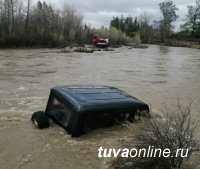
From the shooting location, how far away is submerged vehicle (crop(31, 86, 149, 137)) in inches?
267

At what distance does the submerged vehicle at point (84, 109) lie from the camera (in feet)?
22.3

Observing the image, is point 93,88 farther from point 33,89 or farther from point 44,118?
point 33,89

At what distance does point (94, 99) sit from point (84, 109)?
0.63 m

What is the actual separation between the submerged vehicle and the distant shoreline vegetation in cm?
3328

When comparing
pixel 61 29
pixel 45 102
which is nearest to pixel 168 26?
pixel 61 29

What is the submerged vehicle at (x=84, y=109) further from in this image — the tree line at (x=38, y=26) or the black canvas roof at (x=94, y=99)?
the tree line at (x=38, y=26)

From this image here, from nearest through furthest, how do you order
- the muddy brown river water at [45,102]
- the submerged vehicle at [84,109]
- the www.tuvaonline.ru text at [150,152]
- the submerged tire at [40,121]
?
the www.tuvaonline.ru text at [150,152] < the muddy brown river water at [45,102] < the submerged vehicle at [84,109] < the submerged tire at [40,121]

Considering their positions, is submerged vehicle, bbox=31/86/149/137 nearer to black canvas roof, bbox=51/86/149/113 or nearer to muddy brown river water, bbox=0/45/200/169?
black canvas roof, bbox=51/86/149/113

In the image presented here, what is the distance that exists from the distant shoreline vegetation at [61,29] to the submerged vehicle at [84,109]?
3328 cm

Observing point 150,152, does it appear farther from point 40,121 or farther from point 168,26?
point 168,26

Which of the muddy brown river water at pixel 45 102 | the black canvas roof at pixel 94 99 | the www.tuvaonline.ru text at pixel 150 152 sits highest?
the black canvas roof at pixel 94 99

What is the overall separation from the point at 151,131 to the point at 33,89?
7.74 meters

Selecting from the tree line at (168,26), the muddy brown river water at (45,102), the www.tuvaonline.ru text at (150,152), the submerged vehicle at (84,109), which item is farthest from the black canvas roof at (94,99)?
the tree line at (168,26)

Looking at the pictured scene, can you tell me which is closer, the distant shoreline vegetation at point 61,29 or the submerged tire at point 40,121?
the submerged tire at point 40,121
